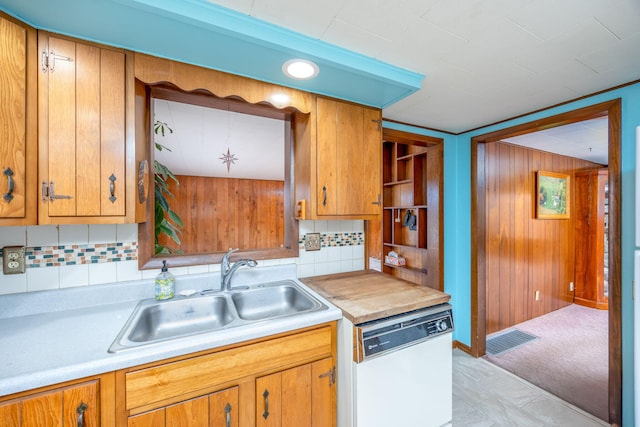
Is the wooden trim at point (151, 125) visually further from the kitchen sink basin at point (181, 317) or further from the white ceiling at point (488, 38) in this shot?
the white ceiling at point (488, 38)

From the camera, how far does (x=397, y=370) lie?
1.27 m

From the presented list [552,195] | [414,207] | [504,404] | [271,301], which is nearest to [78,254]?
[271,301]

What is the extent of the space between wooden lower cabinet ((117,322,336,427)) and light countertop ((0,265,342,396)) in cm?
6

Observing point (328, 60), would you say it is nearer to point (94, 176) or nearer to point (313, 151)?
point (313, 151)

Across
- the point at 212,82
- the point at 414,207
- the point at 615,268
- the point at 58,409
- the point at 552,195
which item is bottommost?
the point at 58,409

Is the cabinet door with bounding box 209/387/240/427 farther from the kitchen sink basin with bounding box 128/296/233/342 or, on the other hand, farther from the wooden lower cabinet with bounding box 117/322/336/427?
the kitchen sink basin with bounding box 128/296/233/342

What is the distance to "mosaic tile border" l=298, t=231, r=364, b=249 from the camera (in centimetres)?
183

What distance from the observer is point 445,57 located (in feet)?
4.42

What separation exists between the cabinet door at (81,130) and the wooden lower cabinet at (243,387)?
71cm

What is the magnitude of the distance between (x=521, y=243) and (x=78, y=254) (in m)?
4.04

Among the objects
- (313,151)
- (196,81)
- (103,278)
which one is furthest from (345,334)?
(196,81)

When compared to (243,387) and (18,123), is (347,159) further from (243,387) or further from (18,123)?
(18,123)

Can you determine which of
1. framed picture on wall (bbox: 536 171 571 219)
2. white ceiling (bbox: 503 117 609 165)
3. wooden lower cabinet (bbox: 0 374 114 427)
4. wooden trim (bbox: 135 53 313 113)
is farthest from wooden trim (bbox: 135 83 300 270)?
framed picture on wall (bbox: 536 171 571 219)

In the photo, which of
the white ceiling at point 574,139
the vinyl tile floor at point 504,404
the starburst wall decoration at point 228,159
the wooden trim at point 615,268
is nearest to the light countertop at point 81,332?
the vinyl tile floor at point 504,404
